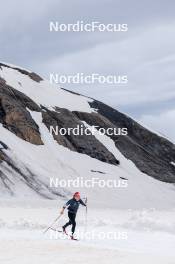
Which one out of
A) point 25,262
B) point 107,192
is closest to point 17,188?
point 107,192

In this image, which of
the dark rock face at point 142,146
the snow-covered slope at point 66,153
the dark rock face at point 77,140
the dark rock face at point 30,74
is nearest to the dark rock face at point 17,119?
the snow-covered slope at point 66,153

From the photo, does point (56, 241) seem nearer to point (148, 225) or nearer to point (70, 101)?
point (148, 225)

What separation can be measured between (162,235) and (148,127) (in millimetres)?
67019

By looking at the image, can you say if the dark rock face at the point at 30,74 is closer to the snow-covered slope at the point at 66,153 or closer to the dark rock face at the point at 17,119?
the snow-covered slope at the point at 66,153

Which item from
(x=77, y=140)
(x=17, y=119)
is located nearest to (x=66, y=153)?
(x=77, y=140)

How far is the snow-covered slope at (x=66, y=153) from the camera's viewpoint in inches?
1996

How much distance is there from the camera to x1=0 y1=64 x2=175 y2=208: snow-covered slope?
50688 mm

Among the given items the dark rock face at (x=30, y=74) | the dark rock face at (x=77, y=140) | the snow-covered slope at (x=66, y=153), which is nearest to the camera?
the snow-covered slope at (x=66, y=153)

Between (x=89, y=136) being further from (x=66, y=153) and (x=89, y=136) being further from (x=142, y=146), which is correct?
(x=142, y=146)

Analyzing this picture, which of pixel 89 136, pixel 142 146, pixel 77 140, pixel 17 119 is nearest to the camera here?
pixel 17 119

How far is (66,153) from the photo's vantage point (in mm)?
61469

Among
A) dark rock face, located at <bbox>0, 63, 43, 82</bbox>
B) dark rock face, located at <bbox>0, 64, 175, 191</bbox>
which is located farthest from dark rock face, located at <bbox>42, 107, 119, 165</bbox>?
dark rock face, located at <bbox>0, 63, 43, 82</bbox>

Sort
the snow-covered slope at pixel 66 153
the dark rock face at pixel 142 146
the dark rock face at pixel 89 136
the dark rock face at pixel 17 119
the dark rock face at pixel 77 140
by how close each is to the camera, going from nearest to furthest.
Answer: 1. the snow-covered slope at pixel 66 153
2. the dark rock face at pixel 17 119
3. the dark rock face at pixel 89 136
4. the dark rock face at pixel 77 140
5. the dark rock face at pixel 142 146

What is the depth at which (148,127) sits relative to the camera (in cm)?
8944
